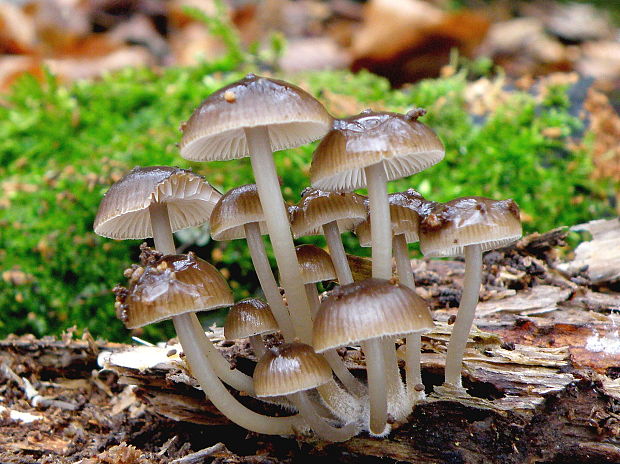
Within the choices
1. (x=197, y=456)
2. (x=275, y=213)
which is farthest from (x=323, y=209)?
(x=197, y=456)

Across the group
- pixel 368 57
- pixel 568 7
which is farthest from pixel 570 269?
pixel 568 7

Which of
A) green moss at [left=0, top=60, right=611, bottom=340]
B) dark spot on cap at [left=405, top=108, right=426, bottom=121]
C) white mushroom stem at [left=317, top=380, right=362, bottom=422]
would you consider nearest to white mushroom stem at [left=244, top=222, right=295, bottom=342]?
white mushroom stem at [left=317, top=380, right=362, bottom=422]

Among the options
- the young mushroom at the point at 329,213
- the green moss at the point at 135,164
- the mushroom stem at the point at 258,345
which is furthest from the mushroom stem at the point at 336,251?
the green moss at the point at 135,164

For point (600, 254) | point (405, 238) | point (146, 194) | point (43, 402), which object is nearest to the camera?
point (146, 194)

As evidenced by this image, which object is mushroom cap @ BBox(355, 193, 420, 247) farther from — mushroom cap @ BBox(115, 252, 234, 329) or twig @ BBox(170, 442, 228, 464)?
twig @ BBox(170, 442, 228, 464)

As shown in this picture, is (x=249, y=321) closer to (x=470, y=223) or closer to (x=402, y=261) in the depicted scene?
(x=402, y=261)

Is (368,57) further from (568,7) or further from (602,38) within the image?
(568,7)

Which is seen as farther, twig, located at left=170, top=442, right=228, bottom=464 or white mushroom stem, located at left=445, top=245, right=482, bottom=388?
twig, located at left=170, top=442, right=228, bottom=464
